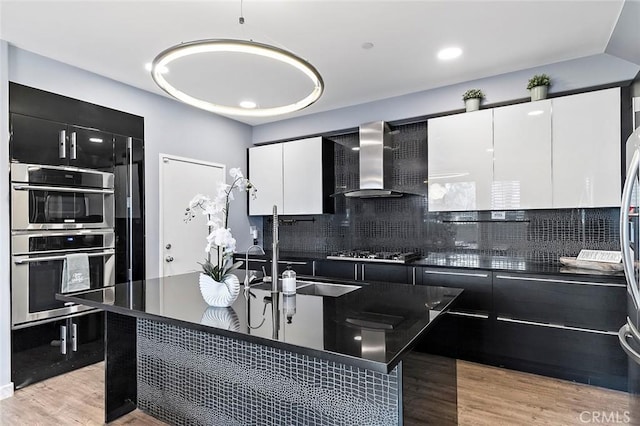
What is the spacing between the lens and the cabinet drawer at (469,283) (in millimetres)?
3215

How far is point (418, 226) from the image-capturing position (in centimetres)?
414

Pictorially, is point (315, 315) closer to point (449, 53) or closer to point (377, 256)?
point (377, 256)

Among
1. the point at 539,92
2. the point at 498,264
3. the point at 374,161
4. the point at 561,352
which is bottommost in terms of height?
the point at 561,352

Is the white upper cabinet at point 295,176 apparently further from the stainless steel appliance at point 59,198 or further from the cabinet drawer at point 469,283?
the stainless steel appliance at point 59,198

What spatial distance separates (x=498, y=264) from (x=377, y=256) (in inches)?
46.9

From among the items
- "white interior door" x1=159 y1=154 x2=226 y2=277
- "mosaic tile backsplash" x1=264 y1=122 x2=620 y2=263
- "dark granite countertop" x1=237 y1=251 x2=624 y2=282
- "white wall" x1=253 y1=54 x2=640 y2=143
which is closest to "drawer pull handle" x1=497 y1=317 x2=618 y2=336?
"dark granite countertop" x1=237 y1=251 x2=624 y2=282

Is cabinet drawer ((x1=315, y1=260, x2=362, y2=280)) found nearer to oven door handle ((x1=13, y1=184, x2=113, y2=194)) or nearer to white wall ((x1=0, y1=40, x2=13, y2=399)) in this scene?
oven door handle ((x1=13, y1=184, x2=113, y2=194))

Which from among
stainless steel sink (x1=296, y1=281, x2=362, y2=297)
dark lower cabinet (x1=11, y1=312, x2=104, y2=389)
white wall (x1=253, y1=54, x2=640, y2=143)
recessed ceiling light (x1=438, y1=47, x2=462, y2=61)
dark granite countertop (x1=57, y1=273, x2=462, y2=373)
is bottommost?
dark lower cabinet (x1=11, y1=312, x2=104, y2=389)

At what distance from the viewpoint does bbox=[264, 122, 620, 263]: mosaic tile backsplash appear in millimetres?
3346

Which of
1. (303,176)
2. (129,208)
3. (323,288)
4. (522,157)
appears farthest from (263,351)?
(303,176)

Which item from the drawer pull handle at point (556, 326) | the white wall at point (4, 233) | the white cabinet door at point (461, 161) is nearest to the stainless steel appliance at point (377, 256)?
the white cabinet door at point (461, 161)

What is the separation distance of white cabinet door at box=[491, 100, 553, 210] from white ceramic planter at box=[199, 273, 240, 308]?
Answer: 2.72m

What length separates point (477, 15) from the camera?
2518 millimetres

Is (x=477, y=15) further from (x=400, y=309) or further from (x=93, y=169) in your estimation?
(x=93, y=169)
